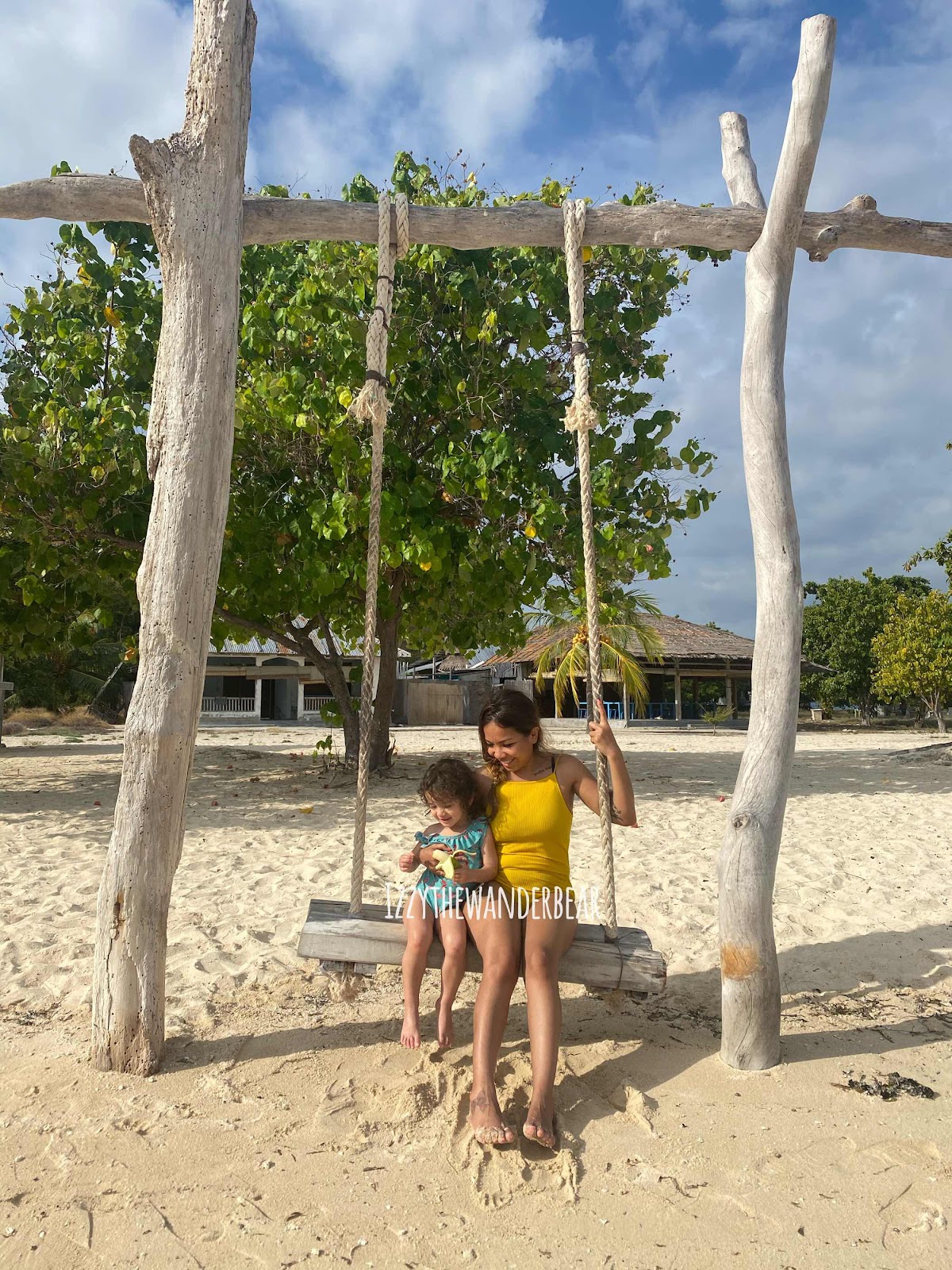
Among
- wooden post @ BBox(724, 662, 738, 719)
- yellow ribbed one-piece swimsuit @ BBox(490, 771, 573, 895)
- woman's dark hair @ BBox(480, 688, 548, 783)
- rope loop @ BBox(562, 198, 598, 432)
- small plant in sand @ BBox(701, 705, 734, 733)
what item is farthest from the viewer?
wooden post @ BBox(724, 662, 738, 719)

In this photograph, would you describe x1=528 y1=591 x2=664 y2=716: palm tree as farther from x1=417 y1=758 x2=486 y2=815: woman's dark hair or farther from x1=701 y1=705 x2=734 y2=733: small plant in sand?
x1=417 y1=758 x2=486 y2=815: woman's dark hair

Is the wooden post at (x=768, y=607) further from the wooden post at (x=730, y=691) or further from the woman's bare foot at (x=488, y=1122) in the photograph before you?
the wooden post at (x=730, y=691)

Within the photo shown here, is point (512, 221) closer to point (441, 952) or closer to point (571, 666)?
point (441, 952)

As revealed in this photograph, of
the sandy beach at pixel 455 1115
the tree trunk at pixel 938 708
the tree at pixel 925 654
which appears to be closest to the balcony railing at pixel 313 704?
the tree at pixel 925 654

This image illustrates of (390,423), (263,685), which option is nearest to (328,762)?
(390,423)

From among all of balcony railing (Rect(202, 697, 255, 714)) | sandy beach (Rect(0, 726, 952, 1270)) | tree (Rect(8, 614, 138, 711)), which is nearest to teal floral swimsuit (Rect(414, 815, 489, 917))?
sandy beach (Rect(0, 726, 952, 1270))

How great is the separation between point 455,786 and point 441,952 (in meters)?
0.53

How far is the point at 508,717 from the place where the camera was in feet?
9.82

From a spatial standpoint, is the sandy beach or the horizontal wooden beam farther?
the horizontal wooden beam

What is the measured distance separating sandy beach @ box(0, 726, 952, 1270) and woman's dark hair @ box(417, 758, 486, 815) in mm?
816

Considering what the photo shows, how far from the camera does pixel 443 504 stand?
8562mm

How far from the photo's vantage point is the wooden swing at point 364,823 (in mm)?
2795

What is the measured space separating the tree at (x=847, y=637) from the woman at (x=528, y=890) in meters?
31.2

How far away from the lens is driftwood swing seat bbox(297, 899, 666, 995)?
2.78m
